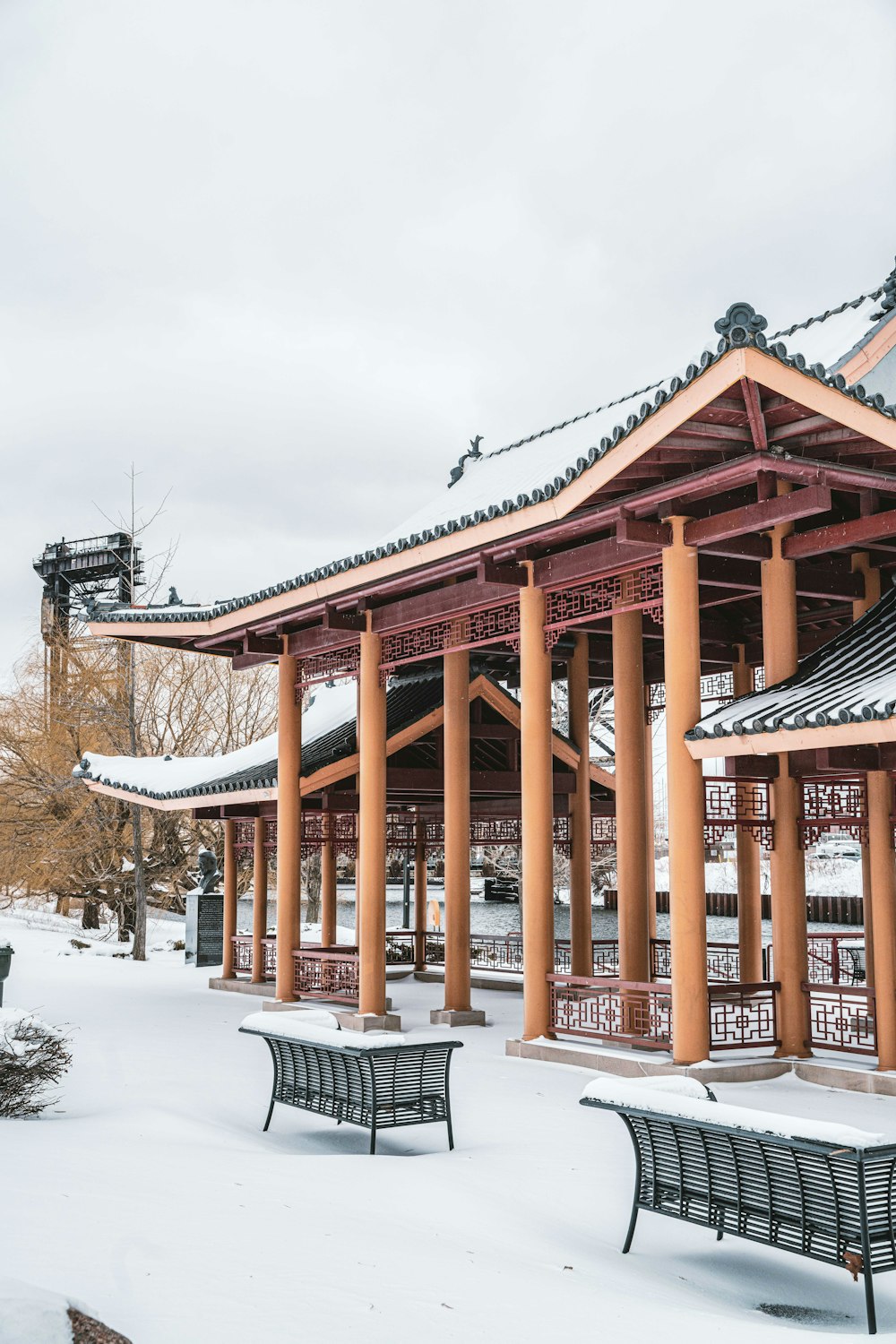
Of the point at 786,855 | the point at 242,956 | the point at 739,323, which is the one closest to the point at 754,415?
the point at 739,323

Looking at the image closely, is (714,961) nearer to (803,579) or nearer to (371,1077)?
(803,579)

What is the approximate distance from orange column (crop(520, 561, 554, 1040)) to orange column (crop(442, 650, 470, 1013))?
6.55ft

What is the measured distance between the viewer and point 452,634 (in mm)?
12867

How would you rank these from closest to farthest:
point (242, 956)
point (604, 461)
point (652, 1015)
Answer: point (604, 461) < point (652, 1015) < point (242, 956)

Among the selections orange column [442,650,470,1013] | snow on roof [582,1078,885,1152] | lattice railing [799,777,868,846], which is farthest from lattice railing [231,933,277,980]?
snow on roof [582,1078,885,1152]

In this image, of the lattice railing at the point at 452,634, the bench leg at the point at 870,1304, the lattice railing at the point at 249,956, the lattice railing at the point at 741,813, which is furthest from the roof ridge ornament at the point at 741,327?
the lattice railing at the point at 249,956

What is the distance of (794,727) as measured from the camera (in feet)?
27.1

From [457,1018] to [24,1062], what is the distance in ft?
22.2

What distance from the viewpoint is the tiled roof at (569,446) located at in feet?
26.7

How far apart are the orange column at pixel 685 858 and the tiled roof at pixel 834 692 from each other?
0.91 ft

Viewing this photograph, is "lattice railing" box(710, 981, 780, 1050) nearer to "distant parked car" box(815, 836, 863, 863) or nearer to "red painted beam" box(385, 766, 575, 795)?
"red painted beam" box(385, 766, 575, 795)

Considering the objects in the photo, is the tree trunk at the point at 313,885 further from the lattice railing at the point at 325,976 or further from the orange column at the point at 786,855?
the orange column at the point at 786,855

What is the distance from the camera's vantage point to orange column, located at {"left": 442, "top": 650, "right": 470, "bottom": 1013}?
13.4 m

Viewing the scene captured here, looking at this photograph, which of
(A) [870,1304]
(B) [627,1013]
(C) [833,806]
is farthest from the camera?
(B) [627,1013]
